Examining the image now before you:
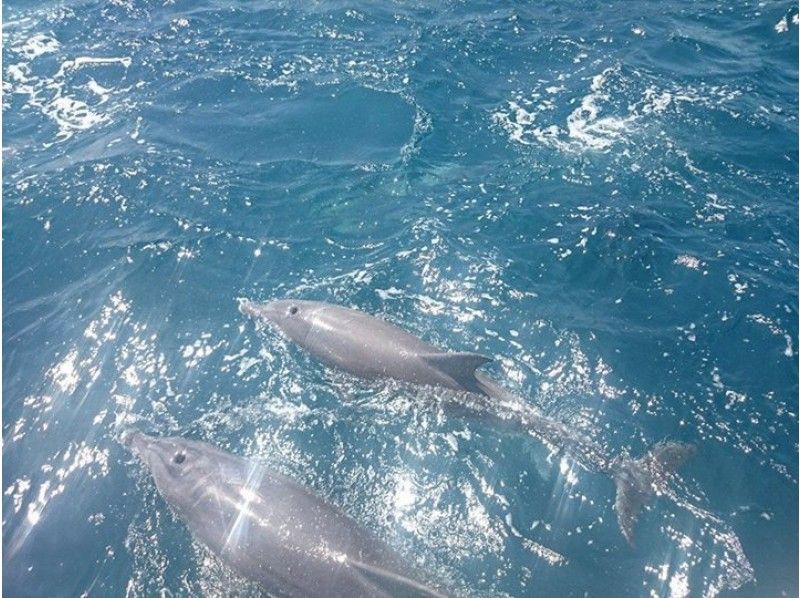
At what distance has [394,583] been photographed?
796cm

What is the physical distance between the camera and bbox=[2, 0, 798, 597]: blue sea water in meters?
9.68

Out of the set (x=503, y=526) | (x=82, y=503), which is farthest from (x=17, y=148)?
(x=503, y=526)

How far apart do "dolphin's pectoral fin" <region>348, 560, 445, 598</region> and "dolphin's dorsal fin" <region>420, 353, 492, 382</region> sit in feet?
11.9

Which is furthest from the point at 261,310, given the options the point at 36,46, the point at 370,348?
the point at 36,46

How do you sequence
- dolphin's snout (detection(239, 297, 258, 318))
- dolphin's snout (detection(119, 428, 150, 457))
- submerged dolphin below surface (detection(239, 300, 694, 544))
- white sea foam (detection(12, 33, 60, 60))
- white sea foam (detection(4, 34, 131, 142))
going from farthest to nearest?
white sea foam (detection(12, 33, 60, 60)), white sea foam (detection(4, 34, 131, 142)), dolphin's snout (detection(239, 297, 258, 318)), dolphin's snout (detection(119, 428, 150, 457)), submerged dolphin below surface (detection(239, 300, 694, 544))

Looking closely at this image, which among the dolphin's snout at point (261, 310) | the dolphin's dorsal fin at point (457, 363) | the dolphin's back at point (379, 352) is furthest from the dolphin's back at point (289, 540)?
the dolphin's snout at point (261, 310)

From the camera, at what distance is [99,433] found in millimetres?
11164

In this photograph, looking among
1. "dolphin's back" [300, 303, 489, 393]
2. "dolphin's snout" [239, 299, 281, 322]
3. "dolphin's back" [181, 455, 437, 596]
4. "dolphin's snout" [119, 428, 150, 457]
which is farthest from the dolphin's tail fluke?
"dolphin's snout" [119, 428, 150, 457]

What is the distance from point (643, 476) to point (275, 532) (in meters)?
5.97

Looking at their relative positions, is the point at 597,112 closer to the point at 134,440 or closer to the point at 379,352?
the point at 379,352

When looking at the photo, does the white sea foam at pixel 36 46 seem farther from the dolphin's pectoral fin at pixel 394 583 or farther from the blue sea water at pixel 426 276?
the dolphin's pectoral fin at pixel 394 583

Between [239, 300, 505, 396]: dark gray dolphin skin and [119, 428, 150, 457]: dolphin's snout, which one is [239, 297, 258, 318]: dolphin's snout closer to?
[239, 300, 505, 396]: dark gray dolphin skin

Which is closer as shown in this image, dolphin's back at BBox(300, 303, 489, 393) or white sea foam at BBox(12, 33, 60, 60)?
dolphin's back at BBox(300, 303, 489, 393)

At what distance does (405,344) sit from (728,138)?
11870 millimetres
